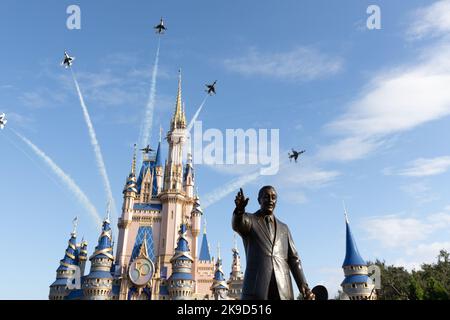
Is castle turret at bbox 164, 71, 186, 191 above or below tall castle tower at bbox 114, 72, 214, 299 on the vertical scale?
above

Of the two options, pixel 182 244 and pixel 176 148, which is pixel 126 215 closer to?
pixel 182 244

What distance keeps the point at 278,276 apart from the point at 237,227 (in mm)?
1153

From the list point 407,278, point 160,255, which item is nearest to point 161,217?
point 160,255

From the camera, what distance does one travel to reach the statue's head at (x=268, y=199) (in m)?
7.27

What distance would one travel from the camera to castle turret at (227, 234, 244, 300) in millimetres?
55688

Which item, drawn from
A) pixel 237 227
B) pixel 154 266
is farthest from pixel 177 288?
pixel 237 227

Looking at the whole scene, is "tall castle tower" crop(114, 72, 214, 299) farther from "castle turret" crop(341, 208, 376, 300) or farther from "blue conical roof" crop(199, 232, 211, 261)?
"castle turret" crop(341, 208, 376, 300)

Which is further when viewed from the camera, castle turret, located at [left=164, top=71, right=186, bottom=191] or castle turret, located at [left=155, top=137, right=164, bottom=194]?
castle turret, located at [left=155, top=137, right=164, bottom=194]

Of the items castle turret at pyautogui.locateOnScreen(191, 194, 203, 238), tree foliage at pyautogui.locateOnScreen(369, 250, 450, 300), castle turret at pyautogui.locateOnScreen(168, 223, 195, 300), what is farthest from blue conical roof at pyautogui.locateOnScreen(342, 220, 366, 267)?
castle turret at pyautogui.locateOnScreen(191, 194, 203, 238)

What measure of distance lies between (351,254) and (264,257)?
1576 inches

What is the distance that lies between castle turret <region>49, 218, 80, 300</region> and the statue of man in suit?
4978 cm

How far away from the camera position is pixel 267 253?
267 inches

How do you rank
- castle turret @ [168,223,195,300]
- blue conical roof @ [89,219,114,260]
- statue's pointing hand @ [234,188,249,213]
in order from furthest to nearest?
1. blue conical roof @ [89,219,114,260]
2. castle turret @ [168,223,195,300]
3. statue's pointing hand @ [234,188,249,213]
